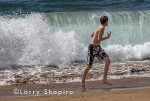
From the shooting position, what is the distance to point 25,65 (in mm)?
13039

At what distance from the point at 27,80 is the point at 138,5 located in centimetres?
1197

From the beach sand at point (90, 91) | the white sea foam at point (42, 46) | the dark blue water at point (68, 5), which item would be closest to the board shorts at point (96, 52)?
the beach sand at point (90, 91)

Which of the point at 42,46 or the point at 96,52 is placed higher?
the point at 96,52

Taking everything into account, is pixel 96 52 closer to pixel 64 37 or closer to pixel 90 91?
pixel 90 91

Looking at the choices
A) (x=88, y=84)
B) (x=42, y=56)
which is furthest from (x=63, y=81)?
(x=42, y=56)

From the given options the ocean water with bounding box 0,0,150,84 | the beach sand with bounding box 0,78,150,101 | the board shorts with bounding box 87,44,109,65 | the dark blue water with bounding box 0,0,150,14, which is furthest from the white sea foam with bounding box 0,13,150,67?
the dark blue water with bounding box 0,0,150,14

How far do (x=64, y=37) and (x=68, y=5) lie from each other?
7169 millimetres

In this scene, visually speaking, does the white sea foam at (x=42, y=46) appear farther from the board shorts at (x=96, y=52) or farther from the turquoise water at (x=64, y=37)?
the board shorts at (x=96, y=52)

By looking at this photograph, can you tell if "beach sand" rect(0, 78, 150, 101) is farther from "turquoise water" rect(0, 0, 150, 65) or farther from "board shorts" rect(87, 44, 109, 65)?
"turquoise water" rect(0, 0, 150, 65)

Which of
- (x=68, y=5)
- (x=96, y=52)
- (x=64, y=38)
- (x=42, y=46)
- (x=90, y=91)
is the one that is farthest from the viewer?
(x=68, y=5)

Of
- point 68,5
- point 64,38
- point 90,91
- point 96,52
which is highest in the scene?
point 68,5

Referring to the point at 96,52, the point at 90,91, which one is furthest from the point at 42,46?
the point at 90,91

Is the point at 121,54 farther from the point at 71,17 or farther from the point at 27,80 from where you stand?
the point at 27,80

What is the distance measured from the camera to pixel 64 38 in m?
14.9
